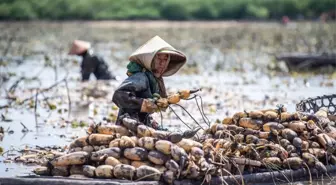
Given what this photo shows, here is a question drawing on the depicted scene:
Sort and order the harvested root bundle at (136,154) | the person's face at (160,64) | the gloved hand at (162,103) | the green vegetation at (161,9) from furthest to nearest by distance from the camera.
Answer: the green vegetation at (161,9), the person's face at (160,64), the gloved hand at (162,103), the harvested root bundle at (136,154)

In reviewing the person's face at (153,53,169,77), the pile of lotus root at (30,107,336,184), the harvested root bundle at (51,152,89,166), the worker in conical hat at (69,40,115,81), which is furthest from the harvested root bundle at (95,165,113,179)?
the worker in conical hat at (69,40,115,81)

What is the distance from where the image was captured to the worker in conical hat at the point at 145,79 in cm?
682

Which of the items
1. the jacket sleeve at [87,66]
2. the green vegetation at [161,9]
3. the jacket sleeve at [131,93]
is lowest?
the jacket sleeve at [131,93]

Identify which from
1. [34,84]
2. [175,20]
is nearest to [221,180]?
[34,84]

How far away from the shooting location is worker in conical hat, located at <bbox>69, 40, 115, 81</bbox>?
13648 mm

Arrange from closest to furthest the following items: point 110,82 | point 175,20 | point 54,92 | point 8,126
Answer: point 8,126
point 54,92
point 110,82
point 175,20

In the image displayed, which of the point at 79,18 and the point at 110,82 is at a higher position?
the point at 79,18

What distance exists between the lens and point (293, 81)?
16.6m

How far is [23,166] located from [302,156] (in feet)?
8.20

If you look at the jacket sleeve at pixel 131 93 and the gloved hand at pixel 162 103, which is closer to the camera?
the gloved hand at pixel 162 103

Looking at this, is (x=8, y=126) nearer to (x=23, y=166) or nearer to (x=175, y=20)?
(x=23, y=166)

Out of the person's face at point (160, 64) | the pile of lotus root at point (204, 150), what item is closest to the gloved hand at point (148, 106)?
the pile of lotus root at point (204, 150)

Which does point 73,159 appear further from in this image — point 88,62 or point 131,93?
point 88,62

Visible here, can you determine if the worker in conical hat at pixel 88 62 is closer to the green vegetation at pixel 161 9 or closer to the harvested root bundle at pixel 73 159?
the harvested root bundle at pixel 73 159
